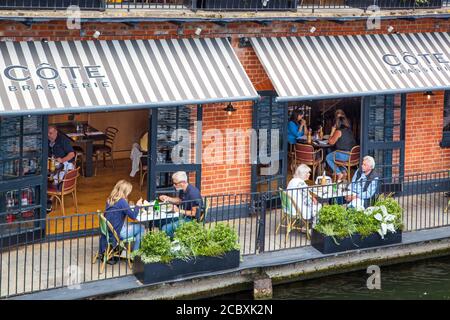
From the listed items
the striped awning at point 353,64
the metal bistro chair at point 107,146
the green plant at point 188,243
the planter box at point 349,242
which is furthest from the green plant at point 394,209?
the metal bistro chair at point 107,146

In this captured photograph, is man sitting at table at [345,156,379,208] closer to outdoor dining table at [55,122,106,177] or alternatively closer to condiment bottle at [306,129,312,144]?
condiment bottle at [306,129,312,144]

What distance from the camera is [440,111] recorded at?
66.6ft

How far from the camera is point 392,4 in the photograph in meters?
19.4

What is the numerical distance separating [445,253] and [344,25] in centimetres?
455

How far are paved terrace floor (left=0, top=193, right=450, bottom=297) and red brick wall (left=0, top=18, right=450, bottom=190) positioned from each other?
0.96m

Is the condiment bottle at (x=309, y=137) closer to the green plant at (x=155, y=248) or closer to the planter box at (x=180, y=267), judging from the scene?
the planter box at (x=180, y=267)

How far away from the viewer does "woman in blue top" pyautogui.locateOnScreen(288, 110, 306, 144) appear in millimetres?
20859

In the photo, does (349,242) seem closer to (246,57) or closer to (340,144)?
(246,57)

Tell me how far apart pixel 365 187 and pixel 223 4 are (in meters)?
3.84

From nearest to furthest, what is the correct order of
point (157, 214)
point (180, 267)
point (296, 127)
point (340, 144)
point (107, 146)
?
point (180, 267), point (157, 214), point (340, 144), point (296, 127), point (107, 146)

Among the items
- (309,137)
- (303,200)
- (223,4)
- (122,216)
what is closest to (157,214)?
(122,216)

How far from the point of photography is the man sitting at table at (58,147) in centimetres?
1831

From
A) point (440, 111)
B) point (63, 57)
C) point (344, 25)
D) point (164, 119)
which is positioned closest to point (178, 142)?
point (164, 119)

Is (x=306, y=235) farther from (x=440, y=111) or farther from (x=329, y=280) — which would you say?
(x=440, y=111)
